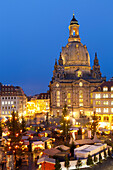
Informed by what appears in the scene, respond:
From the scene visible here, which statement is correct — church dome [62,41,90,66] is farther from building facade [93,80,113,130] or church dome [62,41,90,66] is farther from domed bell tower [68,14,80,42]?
building facade [93,80,113,130]

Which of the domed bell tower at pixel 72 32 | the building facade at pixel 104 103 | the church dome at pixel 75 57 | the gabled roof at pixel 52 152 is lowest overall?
the gabled roof at pixel 52 152

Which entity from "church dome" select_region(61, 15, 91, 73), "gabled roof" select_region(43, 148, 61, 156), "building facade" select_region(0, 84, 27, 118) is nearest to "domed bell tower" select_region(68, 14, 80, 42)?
"church dome" select_region(61, 15, 91, 73)

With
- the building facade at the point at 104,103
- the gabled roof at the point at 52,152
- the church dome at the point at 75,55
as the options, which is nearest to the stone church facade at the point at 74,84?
the church dome at the point at 75,55

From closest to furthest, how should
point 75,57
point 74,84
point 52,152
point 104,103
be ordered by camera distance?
point 52,152
point 104,103
point 74,84
point 75,57

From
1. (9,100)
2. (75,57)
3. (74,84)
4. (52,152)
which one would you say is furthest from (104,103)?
(9,100)

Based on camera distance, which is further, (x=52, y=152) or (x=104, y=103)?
(x=104, y=103)

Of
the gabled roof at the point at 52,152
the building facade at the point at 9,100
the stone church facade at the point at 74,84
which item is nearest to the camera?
the gabled roof at the point at 52,152

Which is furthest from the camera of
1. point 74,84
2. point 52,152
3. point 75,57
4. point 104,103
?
point 75,57

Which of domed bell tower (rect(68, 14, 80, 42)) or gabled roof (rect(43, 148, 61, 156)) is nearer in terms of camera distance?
gabled roof (rect(43, 148, 61, 156))

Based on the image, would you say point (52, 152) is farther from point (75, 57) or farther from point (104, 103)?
point (75, 57)

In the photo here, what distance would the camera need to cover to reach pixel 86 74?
115m

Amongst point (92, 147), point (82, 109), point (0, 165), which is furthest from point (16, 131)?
point (82, 109)

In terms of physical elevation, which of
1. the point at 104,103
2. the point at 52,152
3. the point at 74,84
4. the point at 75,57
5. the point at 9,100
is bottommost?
the point at 52,152

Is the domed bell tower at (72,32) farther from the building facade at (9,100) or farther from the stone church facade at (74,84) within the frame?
the building facade at (9,100)
